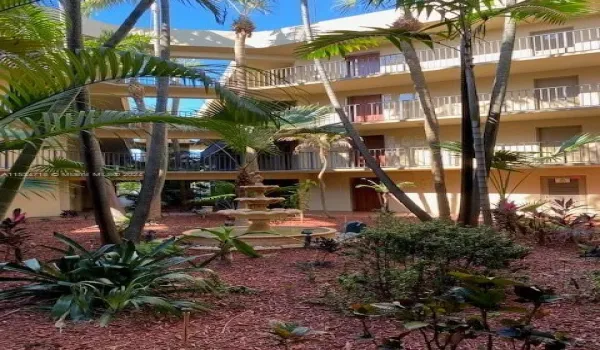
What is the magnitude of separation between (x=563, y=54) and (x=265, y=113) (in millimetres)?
17843

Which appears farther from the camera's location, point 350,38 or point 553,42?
point 553,42

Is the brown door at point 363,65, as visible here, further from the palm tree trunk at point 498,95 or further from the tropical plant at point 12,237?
the tropical plant at point 12,237

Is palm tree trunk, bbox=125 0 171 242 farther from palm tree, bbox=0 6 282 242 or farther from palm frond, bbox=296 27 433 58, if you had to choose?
palm tree, bbox=0 6 282 242

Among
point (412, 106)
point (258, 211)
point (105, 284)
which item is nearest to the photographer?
point (105, 284)

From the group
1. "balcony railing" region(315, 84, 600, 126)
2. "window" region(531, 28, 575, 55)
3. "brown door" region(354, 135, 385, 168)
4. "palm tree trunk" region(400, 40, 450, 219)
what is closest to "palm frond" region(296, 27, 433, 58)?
"palm tree trunk" region(400, 40, 450, 219)

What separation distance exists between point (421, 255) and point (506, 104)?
57.2ft

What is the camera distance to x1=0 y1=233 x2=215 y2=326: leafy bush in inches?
160

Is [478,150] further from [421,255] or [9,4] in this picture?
[9,4]

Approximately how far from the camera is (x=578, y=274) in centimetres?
588

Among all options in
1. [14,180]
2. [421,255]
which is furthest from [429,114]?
[14,180]

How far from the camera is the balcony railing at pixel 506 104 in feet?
60.0

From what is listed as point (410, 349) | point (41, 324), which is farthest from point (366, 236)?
point (41, 324)

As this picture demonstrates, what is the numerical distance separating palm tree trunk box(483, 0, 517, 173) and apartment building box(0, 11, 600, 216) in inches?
384

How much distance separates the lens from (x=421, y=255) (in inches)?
171
